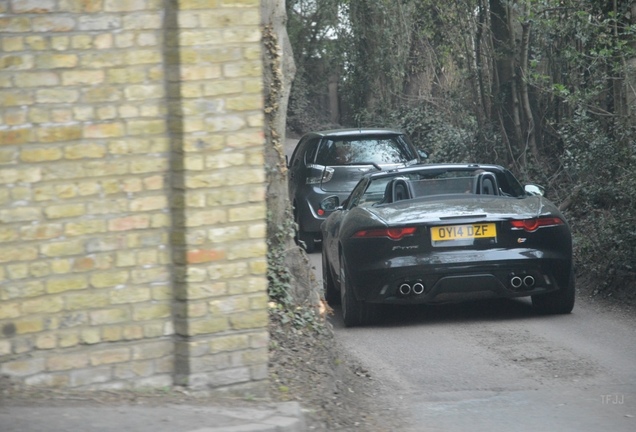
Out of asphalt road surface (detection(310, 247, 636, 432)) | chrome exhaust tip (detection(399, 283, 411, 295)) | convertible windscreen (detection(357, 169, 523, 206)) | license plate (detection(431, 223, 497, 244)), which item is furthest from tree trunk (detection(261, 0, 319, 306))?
convertible windscreen (detection(357, 169, 523, 206))

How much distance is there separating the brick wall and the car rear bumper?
310 centimetres

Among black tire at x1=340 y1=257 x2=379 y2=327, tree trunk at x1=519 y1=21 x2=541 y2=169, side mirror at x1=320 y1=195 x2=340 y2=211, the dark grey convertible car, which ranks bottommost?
black tire at x1=340 y1=257 x2=379 y2=327

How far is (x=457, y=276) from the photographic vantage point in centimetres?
938

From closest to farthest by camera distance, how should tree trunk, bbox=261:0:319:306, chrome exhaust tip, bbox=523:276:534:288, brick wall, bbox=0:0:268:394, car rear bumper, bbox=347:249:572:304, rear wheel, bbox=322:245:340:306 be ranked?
brick wall, bbox=0:0:268:394 → tree trunk, bbox=261:0:319:306 → car rear bumper, bbox=347:249:572:304 → chrome exhaust tip, bbox=523:276:534:288 → rear wheel, bbox=322:245:340:306

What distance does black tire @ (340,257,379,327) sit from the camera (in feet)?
32.1

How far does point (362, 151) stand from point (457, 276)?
253 inches

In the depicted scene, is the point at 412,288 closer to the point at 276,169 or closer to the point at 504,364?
the point at 504,364

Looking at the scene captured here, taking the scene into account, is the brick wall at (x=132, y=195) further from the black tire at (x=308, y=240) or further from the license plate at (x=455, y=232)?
the black tire at (x=308, y=240)

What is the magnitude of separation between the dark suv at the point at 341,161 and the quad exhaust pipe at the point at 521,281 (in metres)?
6.03

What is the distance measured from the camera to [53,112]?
19.7 ft

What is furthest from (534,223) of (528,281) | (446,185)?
(446,185)

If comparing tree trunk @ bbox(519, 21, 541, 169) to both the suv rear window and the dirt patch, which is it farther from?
the dirt patch

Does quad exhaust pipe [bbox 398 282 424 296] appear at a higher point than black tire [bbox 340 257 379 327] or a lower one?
higher

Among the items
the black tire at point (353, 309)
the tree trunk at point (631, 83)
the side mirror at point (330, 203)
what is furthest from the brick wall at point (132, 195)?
the tree trunk at point (631, 83)
